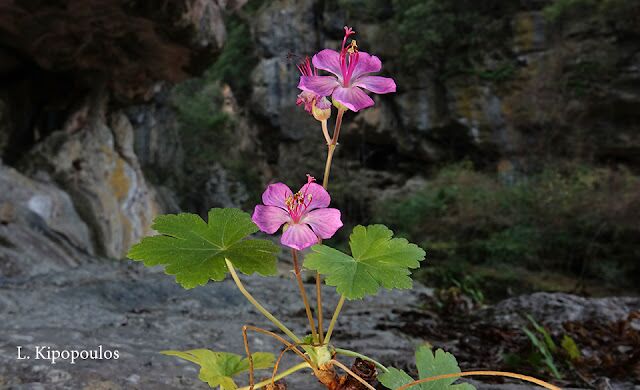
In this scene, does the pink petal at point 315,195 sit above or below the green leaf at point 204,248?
above

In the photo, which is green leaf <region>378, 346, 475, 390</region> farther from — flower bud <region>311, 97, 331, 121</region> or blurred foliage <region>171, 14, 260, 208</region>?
blurred foliage <region>171, 14, 260, 208</region>

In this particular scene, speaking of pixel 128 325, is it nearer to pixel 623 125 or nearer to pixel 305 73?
pixel 305 73

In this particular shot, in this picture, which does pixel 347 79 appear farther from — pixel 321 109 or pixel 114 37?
pixel 114 37

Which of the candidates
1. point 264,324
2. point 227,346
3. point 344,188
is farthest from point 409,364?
point 344,188

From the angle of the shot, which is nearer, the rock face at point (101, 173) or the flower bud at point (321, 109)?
the flower bud at point (321, 109)

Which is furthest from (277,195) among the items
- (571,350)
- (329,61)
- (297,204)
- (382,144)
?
(382,144)

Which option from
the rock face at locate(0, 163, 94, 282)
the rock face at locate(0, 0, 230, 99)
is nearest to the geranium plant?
the rock face at locate(0, 163, 94, 282)

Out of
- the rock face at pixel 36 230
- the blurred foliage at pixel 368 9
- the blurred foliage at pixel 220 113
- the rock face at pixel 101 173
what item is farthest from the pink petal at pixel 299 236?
the blurred foliage at pixel 368 9

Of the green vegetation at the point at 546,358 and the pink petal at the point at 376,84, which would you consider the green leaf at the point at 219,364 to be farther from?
the green vegetation at the point at 546,358
